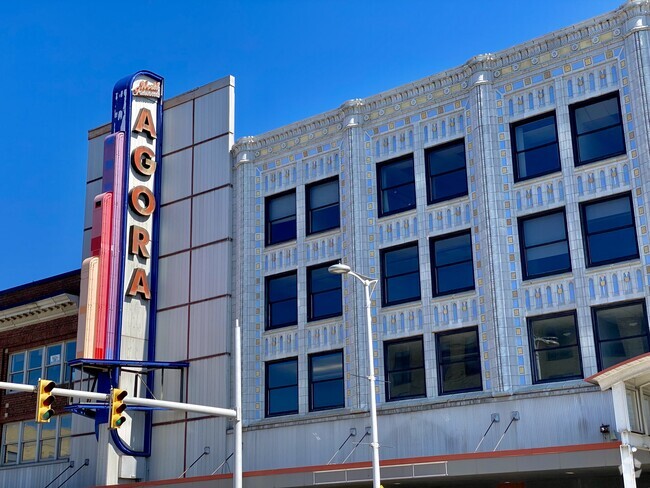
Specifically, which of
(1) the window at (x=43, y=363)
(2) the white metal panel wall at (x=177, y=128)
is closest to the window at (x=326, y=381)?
(2) the white metal panel wall at (x=177, y=128)

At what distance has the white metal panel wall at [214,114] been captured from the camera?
126 ft

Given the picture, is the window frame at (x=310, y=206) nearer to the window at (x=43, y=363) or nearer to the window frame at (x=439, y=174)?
the window frame at (x=439, y=174)

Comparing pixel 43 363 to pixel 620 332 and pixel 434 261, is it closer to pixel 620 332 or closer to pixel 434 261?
pixel 434 261

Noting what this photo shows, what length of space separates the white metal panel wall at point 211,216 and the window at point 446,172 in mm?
8732

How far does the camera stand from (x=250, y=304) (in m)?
35.6

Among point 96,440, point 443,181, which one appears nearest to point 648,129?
point 443,181

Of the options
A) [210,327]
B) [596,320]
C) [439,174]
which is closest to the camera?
[596,320]

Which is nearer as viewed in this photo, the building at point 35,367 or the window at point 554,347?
the window at point 554,347

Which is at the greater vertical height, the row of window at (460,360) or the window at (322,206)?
the window at (322,206)

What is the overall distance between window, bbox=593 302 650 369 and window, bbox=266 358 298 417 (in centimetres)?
1119

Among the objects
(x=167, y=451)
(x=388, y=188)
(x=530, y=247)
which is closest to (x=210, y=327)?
(x=167, y=451)

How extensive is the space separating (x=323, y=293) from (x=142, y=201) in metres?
8.76

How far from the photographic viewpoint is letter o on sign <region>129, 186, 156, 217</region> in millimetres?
37312

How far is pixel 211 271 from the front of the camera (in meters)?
36.9
